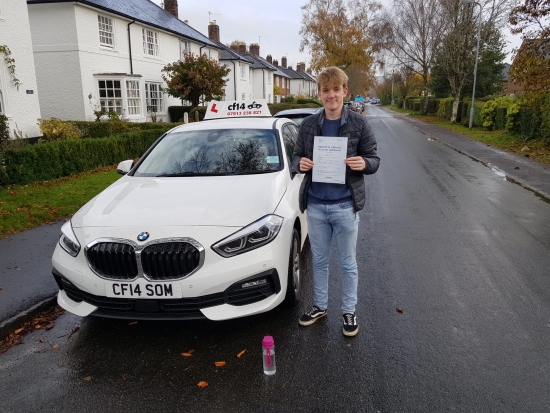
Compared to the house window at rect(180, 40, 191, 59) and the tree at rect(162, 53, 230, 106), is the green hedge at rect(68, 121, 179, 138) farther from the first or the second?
the house window at rect(180, 40, 191, 59)

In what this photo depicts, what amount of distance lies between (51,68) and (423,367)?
2168 cm

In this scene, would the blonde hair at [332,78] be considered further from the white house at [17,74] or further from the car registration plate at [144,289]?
the white house at [17,74]

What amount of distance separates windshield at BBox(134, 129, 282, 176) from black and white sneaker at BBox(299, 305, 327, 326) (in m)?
1.54

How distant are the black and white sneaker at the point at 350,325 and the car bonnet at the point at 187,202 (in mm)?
1130

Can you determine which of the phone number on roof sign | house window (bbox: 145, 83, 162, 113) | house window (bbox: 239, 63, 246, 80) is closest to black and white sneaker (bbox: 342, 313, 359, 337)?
the phone number on roof sign

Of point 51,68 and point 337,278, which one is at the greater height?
point 51,68

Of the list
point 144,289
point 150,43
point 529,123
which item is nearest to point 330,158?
point 144,289

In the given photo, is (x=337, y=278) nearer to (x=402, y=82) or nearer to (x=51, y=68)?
(x=51, y=68)

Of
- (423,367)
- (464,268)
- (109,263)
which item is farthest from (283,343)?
(464,268)

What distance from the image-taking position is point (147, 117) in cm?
2508

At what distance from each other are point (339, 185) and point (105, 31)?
2197 cm

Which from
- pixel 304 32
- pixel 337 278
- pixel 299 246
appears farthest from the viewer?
pixel 304 32

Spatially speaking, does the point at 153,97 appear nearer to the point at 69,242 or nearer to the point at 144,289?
the point at 69,242

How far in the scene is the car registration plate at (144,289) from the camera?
3285 millimetres
